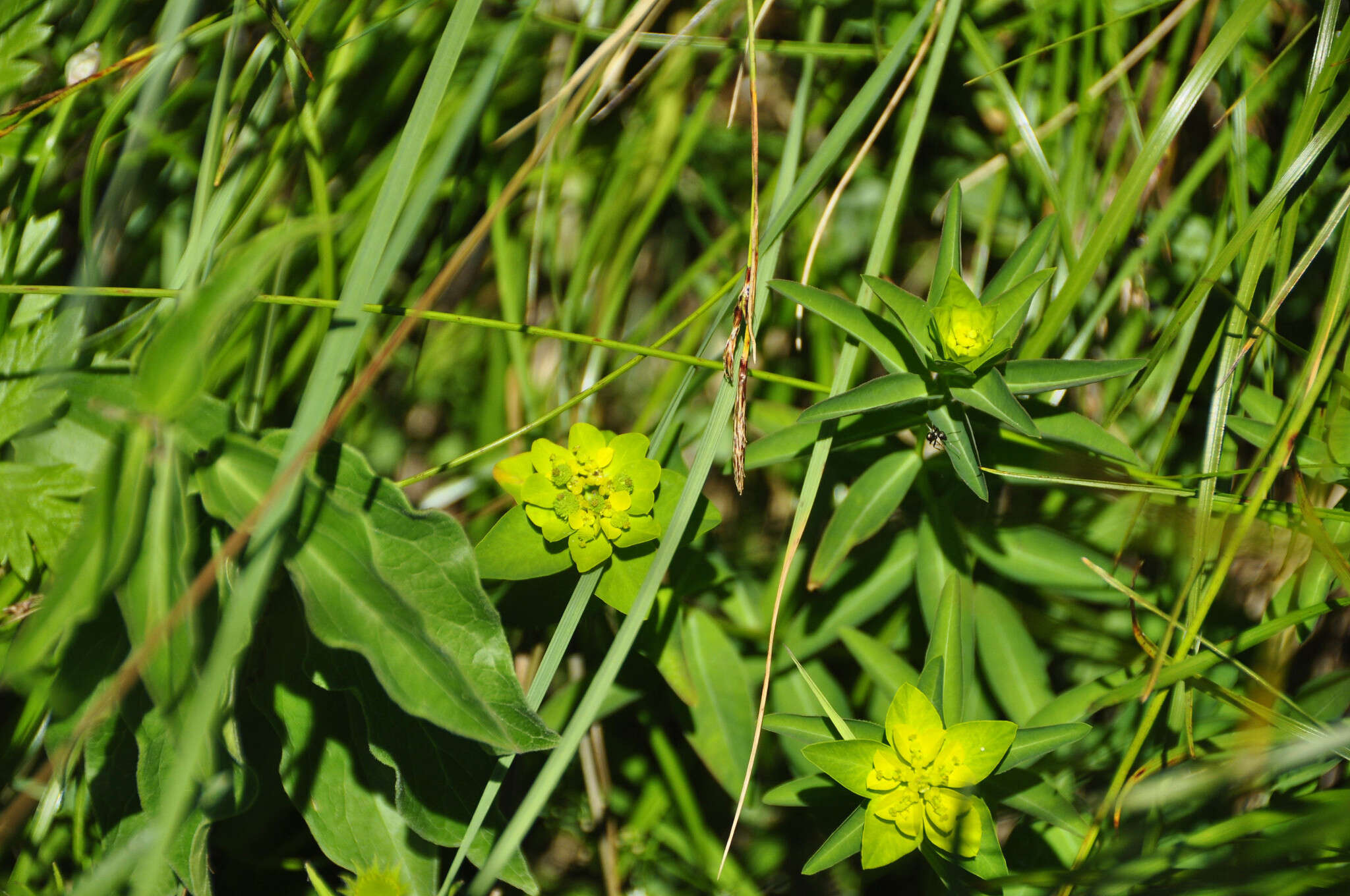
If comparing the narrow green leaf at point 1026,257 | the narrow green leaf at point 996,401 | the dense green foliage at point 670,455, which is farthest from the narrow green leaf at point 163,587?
the narrow green leaf at point 1026,257

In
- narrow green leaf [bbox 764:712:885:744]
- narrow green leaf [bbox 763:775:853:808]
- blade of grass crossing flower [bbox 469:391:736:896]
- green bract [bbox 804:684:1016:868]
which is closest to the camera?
blade of grass crossing flower [bbox 469:391:736:896]

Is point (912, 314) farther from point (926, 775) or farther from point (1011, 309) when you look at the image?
point (926, 775)

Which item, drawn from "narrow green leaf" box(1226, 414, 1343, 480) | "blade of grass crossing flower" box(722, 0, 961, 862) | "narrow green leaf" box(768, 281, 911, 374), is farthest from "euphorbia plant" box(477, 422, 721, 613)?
"narrow green leaf" box(1226, 414, 1343, 480)

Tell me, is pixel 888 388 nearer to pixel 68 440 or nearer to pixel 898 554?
pixel 898 554

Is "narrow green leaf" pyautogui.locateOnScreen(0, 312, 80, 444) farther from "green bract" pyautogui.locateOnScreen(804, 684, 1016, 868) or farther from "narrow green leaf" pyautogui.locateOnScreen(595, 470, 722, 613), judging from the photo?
"green bract" pyautogui.locateOnScreen(804, 684, 1016, 868)

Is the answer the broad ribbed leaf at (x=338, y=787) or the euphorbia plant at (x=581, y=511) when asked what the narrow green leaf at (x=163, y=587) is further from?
the euphorbia plant at (x=581, y=511)

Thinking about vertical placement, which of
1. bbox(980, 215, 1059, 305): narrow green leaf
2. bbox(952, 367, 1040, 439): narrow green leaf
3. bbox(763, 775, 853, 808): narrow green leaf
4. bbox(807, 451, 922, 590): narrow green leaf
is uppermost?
bbox(980, 215, 1059, 305): narrow green leaf

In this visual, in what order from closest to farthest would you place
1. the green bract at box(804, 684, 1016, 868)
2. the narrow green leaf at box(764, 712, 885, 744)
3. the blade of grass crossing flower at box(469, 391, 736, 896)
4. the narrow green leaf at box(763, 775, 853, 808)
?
the blade of grass crossing flower at box(469, 391, 736, 896)
the green bract at box(804, 684, 1016, 868)
the narrow green leaf at box(764, 712, 885, 744)
the narrow green leaf at box(763, 775, 853, 808)
